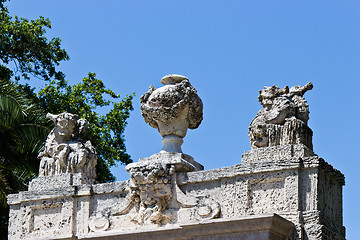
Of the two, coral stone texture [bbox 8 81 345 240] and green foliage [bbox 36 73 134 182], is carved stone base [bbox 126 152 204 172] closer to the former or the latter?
coral stone texture [bbox 8 81 345 240]

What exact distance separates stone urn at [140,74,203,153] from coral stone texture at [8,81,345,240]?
2 centimetres

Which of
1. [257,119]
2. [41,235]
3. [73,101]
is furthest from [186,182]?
[73,101]

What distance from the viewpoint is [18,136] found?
20453mm

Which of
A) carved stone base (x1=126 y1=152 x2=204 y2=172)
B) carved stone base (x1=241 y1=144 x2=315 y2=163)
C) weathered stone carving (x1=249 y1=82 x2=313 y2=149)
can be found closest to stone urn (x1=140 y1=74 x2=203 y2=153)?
carved stone base (x1=126 y1=152 x2=204 y2=172)

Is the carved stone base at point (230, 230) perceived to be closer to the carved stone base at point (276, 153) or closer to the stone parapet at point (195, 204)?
the stone parapet at point (195, 204)

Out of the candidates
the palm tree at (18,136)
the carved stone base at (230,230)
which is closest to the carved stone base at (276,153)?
the carved stone base at (230,230)

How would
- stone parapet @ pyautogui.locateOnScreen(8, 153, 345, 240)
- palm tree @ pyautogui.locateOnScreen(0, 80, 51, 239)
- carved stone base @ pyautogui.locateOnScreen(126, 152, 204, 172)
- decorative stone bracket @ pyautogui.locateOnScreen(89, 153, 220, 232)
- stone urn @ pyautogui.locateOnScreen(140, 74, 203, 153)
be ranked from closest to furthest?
1. stone parapet @ pyautogui.locateOnScreen(8, 153, 345, 240)
2. decorative stone bracket @ pyautogui.locateOnScreen(89, 153, 220, 232)
3. carved stone base @ pyautogui.locateOnScreen(126, 152, 204, 172)
4. stone urn @ pyautogui.locateOnScreen(140, 74, 203, 153)
5. palm tree @ pyautogui.locateOnScreen(0, 80, 51, 239)

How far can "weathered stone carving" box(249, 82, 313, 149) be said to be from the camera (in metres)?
14.2

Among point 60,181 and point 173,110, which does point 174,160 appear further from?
point 60,181

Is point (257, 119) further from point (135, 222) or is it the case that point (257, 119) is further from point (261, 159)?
point (135, 222)

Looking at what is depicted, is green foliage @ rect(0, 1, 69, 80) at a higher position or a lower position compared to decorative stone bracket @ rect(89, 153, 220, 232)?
higher

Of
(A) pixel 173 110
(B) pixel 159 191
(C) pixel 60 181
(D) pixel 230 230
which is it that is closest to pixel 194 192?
(B) pixel 159 191

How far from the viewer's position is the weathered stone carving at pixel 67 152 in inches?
616

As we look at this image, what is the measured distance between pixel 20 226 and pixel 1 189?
9.94 ft
